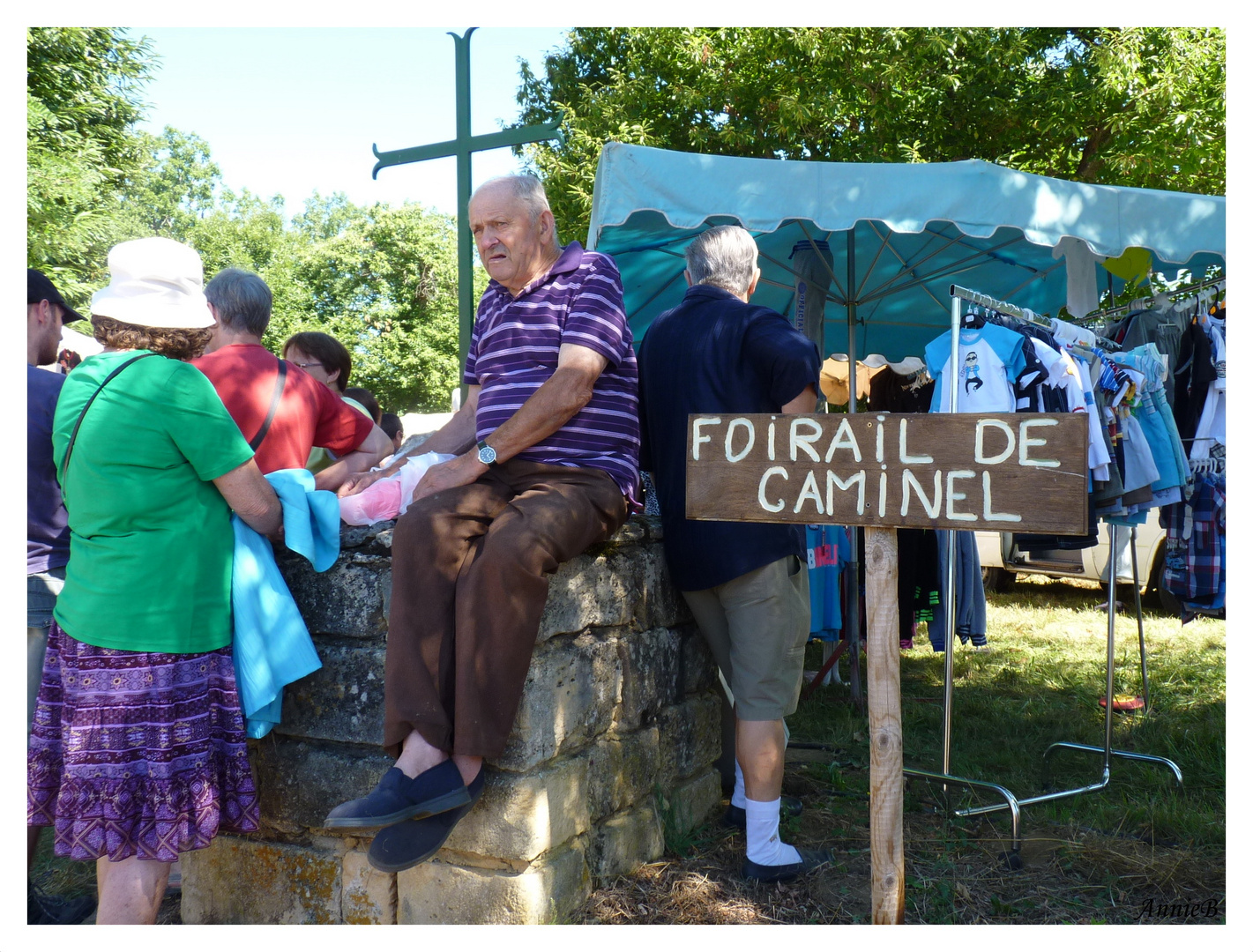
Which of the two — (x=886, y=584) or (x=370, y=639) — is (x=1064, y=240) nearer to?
(x=886, y=584)

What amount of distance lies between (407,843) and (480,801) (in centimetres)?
24

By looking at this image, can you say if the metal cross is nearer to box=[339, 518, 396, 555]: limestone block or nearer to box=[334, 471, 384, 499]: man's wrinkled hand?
box=[334, 471, 384, 499]: man's wrinkled hand

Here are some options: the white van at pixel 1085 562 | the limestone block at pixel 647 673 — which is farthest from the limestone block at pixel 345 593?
the white van at pixel 1085 562

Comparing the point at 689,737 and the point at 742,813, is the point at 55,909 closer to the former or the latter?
the point at 689,737

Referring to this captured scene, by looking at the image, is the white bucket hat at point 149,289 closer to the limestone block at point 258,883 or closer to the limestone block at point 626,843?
the limestone block at point 258,883

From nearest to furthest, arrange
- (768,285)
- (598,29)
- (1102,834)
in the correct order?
(1102,834)
(768,285)
(598,29)

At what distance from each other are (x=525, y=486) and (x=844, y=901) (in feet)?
4.84

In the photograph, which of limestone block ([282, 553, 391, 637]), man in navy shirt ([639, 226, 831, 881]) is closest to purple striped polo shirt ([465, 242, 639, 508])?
man in navy shirt ([639, 226, 831, 881])

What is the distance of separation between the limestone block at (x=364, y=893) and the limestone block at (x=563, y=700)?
19.9 inches

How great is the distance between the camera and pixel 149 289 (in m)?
2.19

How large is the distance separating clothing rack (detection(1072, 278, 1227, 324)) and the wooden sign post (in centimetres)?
274

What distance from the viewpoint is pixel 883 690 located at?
1988 millimetres

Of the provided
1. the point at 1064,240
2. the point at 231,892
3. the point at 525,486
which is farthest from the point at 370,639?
the point at 1064,240

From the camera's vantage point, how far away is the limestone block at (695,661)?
312 cm
